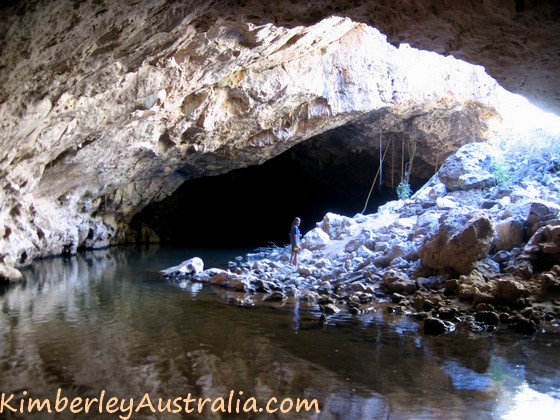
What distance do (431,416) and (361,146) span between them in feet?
51.9

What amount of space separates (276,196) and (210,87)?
15133 millimetres

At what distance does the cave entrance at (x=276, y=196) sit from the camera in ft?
66.8

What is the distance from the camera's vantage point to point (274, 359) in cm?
500

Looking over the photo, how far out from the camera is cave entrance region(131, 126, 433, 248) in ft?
66.8

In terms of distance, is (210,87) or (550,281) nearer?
(550,281)

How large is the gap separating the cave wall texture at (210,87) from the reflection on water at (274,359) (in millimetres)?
2823

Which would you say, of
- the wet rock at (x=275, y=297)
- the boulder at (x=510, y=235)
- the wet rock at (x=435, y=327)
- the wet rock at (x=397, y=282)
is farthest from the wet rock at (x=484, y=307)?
the wet rock at (x=275, y=297)

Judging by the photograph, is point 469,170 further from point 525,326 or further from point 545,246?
point 525,326

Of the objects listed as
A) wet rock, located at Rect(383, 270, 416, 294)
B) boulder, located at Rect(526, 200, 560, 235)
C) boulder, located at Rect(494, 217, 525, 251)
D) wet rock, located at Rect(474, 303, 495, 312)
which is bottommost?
wet rock, located at Rect(474, 303, 495, 312)

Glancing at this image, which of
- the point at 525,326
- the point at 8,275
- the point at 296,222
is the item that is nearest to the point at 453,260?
the point at 525,326

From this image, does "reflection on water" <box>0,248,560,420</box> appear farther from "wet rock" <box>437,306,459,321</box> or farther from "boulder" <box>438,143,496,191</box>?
"boulder" <box>438,143,496,191</box>

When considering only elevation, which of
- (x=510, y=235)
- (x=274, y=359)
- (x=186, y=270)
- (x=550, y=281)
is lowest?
(x=274, y=359)

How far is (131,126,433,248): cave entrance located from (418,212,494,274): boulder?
9.76 meters

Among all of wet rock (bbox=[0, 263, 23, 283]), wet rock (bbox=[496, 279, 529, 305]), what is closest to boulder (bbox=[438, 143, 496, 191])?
wet rock (bbox=[496, 279, 529, 305])
